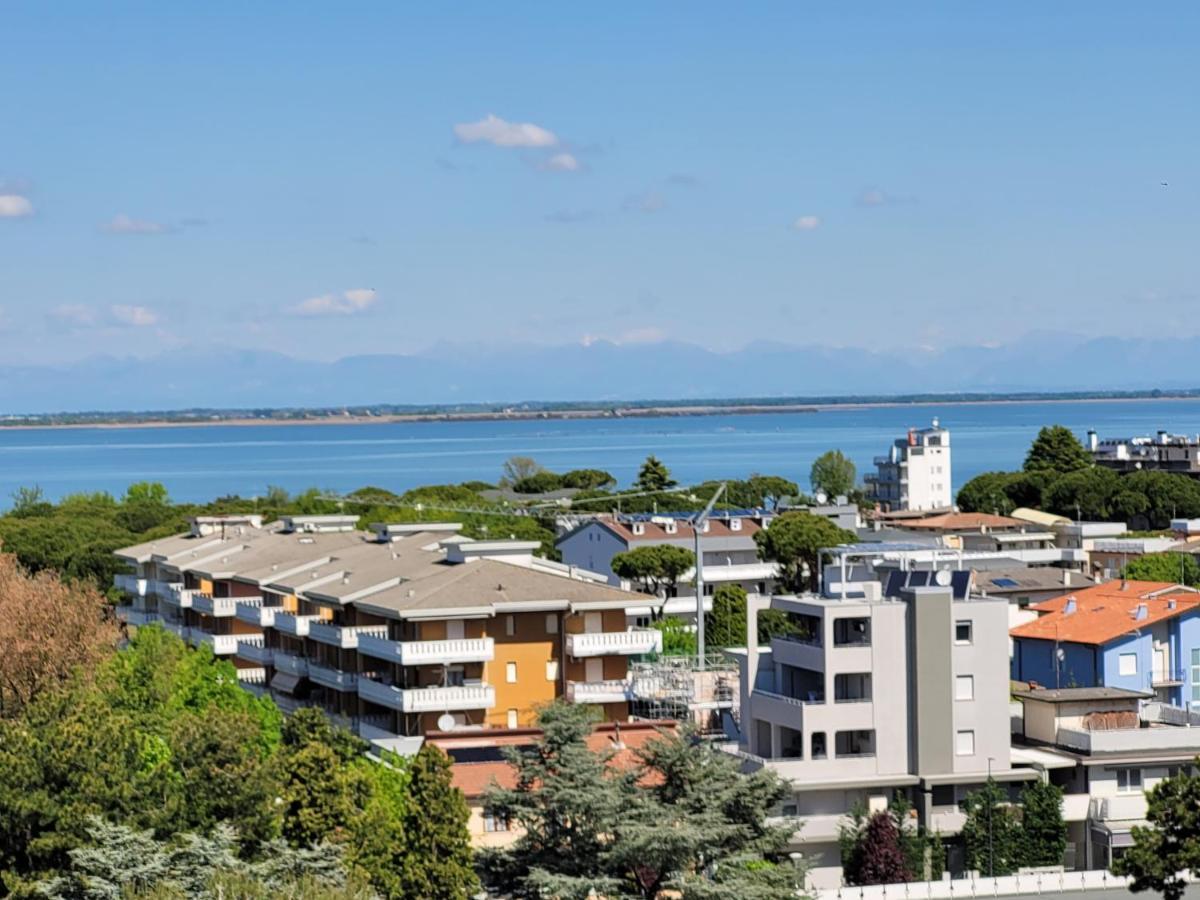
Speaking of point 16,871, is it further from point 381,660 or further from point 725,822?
point 381,660

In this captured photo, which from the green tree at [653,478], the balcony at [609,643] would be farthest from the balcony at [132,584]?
the green tree at [653,478]

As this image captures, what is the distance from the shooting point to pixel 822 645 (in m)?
39.0

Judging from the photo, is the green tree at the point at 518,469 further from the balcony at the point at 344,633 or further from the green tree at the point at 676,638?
the balcony at the point at 344,633

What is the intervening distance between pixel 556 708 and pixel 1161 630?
988 inches

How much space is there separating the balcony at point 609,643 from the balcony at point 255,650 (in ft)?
38.1

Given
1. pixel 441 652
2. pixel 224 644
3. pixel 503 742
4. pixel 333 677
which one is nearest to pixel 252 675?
pixel 224 644

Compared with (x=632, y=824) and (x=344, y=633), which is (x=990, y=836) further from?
(x=344, y=633)

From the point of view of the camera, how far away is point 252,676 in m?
52.9

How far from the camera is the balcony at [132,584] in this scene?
63.7 meters

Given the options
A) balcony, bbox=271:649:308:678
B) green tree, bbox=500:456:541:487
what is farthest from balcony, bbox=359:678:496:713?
green tree, bbox=500:456:541:487

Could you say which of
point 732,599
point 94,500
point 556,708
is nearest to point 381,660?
point 556,708

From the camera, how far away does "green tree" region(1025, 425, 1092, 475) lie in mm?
119438

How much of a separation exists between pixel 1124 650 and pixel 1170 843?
19.3 m

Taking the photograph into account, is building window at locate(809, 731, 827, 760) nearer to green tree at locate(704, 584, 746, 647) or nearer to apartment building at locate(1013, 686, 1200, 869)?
apartment building at locate(1013, 686, 1200, 869)
